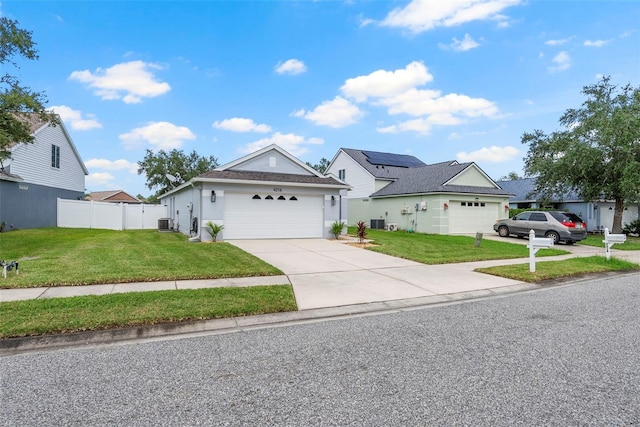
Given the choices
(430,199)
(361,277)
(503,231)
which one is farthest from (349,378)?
(503,231)

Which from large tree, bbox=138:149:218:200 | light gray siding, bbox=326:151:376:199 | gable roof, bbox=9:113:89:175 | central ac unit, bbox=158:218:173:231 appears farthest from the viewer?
large tree, bbox=138:149:218:200

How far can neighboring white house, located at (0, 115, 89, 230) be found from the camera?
55.4 ft

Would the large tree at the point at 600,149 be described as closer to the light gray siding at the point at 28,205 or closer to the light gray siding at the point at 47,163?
the light gray siding at the point at 47,163

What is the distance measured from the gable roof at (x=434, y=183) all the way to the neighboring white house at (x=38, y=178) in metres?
20.0

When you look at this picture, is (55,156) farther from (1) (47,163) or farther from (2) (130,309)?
(2) (130,309)

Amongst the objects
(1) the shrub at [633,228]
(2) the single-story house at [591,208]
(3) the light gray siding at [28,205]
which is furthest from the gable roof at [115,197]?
(1) the shrub at [633,228]

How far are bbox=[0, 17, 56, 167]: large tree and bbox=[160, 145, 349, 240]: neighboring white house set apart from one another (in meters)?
5.61

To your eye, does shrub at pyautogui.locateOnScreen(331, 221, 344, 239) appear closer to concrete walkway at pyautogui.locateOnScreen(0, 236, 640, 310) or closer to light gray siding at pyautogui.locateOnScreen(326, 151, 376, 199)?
concrete walkway at pyautogui.locateOnScreen(0, 236, 640, 310)

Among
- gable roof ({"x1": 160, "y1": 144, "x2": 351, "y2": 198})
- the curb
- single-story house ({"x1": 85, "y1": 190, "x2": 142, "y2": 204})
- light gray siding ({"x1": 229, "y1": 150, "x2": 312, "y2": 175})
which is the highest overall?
single-story house ({"x1": 85, "y1": 190, "x2": 142, "y2": 204})

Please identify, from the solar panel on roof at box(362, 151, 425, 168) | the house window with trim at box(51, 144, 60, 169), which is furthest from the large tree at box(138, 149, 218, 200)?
the solar panel on roof at box(362, 151, 425, 168)

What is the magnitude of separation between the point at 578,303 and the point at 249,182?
11.9 m

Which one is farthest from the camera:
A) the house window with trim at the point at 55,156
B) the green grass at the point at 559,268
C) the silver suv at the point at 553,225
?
the house window with trim at the point at 55,156

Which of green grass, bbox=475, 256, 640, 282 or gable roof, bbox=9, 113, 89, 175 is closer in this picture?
green grass, bbox=475, 256, 640, 282

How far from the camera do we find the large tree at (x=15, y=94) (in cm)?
1061
